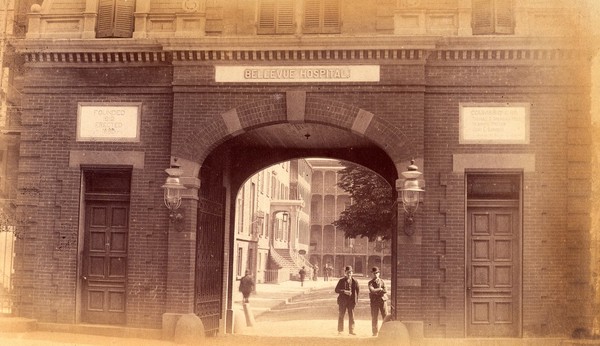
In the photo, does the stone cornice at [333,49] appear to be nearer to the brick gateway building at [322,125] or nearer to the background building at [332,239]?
the brick gateway building at [322,125]

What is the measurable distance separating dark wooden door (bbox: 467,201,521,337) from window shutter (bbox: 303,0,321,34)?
15.6 ft

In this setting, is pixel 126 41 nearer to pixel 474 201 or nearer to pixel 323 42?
pixel 323 42

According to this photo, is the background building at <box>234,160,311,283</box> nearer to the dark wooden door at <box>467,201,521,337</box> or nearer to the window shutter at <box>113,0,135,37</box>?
the window shutter at <box>113,0,135,37</box>

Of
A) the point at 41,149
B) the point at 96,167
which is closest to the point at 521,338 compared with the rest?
the point at 96,167

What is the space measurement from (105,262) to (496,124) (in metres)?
8.42

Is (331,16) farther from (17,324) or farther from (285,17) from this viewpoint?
(17,324)

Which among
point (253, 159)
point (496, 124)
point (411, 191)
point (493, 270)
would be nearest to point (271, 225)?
point (253, 159)

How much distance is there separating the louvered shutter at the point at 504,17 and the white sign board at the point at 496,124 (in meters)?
1.52

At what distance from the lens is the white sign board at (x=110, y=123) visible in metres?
17.0

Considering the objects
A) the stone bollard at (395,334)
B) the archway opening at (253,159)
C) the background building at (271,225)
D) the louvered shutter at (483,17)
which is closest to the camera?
the stone bollard at (395,334)

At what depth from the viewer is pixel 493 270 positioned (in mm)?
16250

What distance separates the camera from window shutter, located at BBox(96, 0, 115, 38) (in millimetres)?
17344

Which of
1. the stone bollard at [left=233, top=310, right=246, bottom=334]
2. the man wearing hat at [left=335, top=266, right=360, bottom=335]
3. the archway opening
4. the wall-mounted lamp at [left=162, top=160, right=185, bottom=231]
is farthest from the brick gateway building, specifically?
the man wearing hat at [left=335, top=266, right=360, bottom=335]

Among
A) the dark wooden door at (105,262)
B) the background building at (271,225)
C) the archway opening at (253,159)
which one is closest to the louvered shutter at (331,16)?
the archway opening at (253,159)
